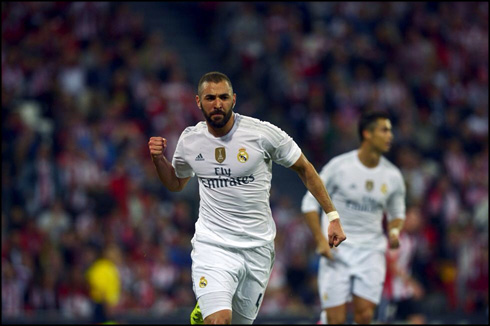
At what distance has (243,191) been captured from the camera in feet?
21.4

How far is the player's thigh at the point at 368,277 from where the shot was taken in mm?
8781

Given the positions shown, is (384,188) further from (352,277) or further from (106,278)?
(106,278)

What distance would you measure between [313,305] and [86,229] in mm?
4086

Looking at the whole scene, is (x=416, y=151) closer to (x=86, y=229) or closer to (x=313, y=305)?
(x=313, y=305)

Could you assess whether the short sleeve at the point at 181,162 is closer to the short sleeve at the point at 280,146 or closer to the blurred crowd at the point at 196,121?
the short sleeve at the point at 280,146

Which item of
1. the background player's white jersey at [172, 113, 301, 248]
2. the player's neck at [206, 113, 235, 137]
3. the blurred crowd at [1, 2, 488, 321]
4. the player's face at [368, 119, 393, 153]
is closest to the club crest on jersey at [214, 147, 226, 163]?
the background player's white jersey at [172, 113, 301, 248]

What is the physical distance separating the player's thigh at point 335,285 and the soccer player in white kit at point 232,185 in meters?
2.29

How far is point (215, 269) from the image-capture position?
6.35 metres

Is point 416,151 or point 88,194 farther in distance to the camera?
point 416,151

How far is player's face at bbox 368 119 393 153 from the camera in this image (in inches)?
351

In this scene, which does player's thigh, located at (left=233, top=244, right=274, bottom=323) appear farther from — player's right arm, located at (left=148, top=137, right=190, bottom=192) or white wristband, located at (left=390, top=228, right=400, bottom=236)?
white wristband, located at (left=390, top=228, right=400, bottom=236)

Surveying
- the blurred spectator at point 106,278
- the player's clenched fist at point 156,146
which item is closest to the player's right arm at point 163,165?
the player's clenched fist at point 156,146

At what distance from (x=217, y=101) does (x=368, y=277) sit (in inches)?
132

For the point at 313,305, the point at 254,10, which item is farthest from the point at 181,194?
the point at 254,10
